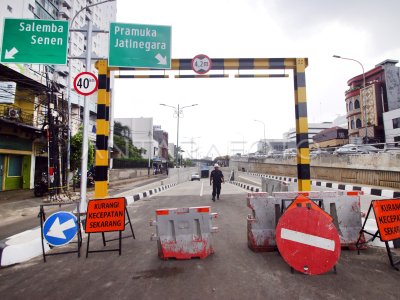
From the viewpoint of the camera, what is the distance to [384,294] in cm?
302

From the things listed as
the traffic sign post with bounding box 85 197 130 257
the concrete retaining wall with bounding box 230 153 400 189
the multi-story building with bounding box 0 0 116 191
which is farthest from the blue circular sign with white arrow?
the concrete retaining wall with bounding box 230 153 400 189

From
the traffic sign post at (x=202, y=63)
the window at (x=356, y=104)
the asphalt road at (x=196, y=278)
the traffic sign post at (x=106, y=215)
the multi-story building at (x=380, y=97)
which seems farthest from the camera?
the window at (x=356, y=104)

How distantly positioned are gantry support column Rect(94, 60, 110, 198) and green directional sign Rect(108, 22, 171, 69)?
0.59 meters

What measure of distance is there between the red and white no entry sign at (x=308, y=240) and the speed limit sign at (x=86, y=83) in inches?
247

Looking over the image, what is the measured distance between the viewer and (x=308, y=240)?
358cm

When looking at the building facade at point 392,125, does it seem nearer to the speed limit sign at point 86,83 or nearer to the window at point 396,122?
the window at point 396,122

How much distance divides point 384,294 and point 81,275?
4055 mm

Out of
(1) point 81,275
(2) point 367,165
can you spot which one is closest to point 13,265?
(1) point 81,275

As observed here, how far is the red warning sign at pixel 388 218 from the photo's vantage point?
411 centimetres

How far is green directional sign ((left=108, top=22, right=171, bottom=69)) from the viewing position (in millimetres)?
7707

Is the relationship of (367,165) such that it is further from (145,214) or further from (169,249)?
(169,249)

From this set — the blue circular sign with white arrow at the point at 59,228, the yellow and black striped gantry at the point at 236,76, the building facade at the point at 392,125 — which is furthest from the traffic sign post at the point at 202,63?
the building facade at the point at 392,125

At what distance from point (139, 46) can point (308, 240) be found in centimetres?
706

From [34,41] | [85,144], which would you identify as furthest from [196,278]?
[34,41]
